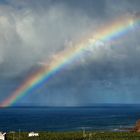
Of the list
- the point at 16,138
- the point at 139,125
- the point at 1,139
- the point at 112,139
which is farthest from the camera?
the point at 139,125

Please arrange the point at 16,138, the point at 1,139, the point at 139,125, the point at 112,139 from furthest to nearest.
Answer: the point at 139,125 → the point at 16,138 → the point at 112,139 → the point at 1,139

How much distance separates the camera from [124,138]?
271ft

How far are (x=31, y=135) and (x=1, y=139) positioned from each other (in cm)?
1492

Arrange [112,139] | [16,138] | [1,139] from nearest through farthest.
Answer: [1,139], [112,139], [16,138]

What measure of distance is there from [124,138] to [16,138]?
76.2 ft

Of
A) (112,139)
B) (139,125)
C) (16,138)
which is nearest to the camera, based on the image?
(112,139)

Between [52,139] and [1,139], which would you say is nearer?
[1,139]

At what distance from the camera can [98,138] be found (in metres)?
82.8

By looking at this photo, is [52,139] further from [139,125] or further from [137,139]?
[139,125]

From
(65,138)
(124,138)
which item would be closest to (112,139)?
(124,138)

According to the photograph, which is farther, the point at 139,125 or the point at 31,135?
the point at 139,125

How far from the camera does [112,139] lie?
81188mm

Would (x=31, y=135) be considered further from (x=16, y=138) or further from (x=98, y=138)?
(x=98, y=138)

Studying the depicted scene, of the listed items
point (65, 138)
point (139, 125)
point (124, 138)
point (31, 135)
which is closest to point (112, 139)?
point (124, 138)
